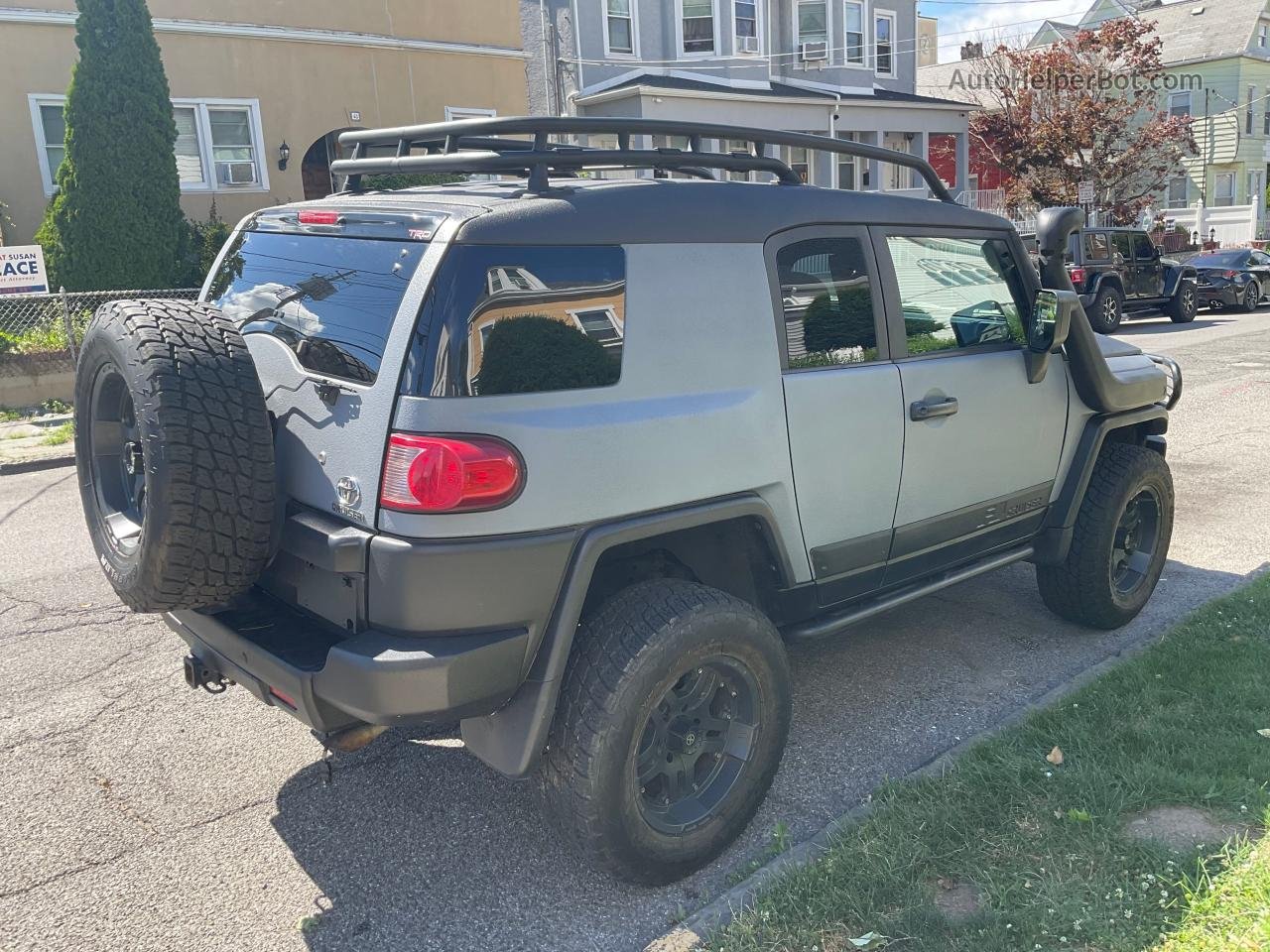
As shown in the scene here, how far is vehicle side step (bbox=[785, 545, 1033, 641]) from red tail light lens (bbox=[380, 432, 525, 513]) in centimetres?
137

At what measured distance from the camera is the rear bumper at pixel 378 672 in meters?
2.57

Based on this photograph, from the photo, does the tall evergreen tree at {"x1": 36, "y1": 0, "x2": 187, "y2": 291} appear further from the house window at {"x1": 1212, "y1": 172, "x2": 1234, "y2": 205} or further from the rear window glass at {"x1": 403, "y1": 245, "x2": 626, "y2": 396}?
the house window at {"x1": 1212, "y1": 172, "x2": 1234, "y2": 205}

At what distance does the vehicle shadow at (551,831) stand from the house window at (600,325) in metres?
1.53

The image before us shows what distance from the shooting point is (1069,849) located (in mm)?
2984

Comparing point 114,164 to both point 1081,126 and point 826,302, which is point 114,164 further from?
point 1081,126

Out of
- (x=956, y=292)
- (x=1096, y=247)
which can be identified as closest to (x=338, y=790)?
(x=956, y=292)

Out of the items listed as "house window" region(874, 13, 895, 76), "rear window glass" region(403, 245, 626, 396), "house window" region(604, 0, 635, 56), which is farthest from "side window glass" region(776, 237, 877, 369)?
"house window" region(874, 13, 895, 76)

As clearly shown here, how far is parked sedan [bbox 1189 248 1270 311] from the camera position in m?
21.0

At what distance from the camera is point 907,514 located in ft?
12.5

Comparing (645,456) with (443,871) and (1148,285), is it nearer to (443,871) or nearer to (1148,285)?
(443,871)

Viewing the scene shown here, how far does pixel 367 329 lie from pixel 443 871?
5.28ft

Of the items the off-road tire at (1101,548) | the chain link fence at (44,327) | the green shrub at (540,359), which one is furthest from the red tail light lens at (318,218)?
the chain link fence at (44,327)

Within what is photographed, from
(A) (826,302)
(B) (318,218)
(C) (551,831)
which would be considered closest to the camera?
(C) (551,831)

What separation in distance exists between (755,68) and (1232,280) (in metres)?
12.0
